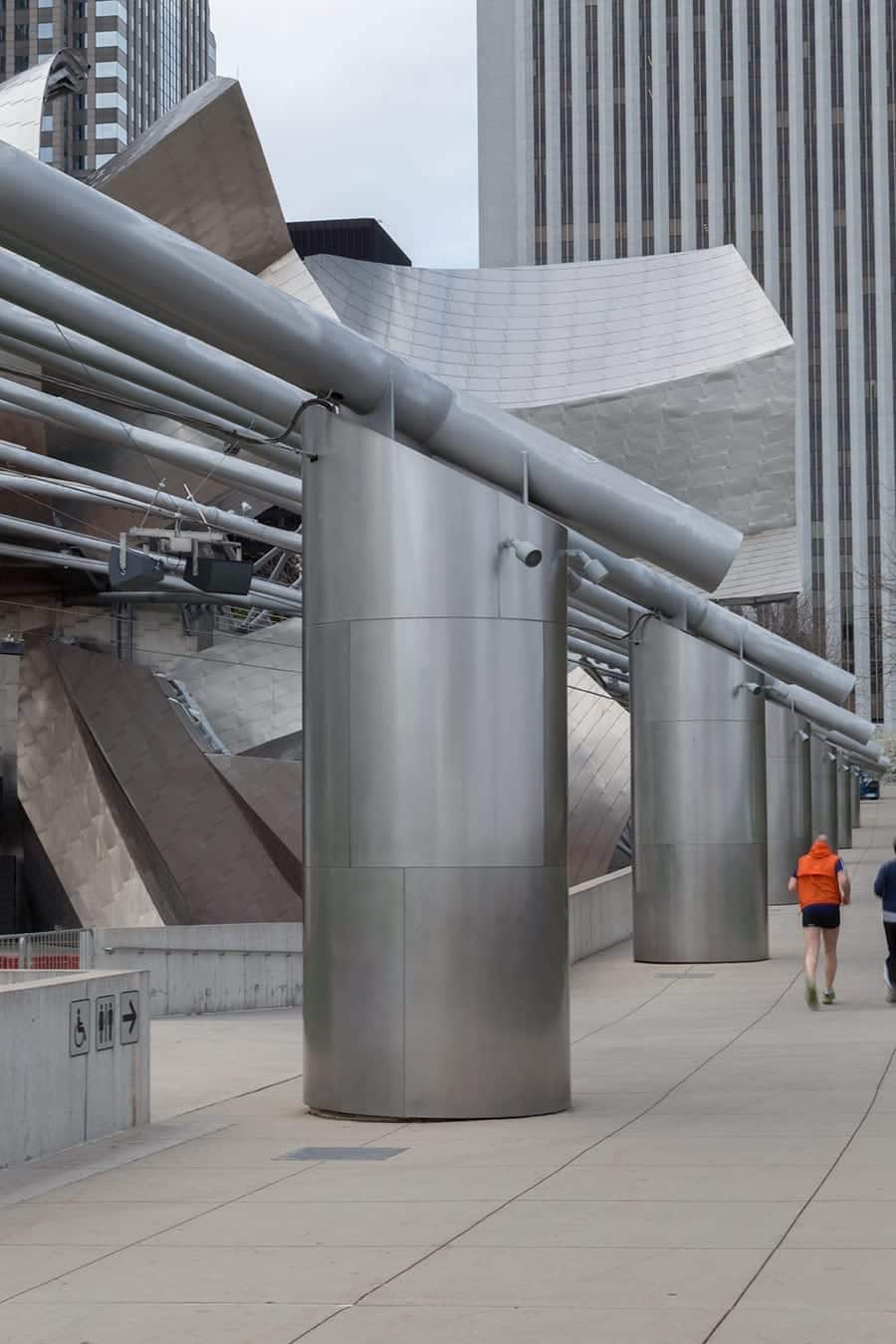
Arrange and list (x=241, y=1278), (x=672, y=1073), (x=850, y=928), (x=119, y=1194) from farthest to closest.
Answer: (x=850, y=928) < (x=672, y=1073) < (x=119, y=1194) < (x=241, y=1278)

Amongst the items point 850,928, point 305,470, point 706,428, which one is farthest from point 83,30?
point 305,470

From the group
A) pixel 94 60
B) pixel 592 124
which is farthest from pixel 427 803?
pixel 94 60

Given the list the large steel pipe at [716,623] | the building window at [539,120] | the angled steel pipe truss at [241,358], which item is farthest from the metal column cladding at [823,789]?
the building window at [539,120]

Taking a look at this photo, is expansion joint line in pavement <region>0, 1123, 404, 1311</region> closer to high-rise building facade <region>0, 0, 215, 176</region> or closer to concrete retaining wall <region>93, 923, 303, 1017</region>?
concrete retaining wall <region>93, 923, 303, 1017</region>

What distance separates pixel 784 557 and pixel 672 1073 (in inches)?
1263

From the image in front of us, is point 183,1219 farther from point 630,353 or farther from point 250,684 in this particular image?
point 630,353

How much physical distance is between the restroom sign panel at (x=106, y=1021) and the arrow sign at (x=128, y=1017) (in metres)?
0.07

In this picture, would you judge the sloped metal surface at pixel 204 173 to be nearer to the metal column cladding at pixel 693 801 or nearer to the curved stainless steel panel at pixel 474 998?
the metal column cladding at pixel 693 801

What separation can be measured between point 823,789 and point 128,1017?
30.4m

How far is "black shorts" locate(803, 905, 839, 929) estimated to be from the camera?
15.0 metres

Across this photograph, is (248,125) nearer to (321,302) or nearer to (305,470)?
(321,302)

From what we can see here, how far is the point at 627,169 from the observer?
387 ft

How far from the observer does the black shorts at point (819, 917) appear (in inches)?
589

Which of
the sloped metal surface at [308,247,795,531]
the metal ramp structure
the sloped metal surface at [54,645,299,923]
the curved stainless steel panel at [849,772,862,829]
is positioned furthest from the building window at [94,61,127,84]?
the metal ramp structure
